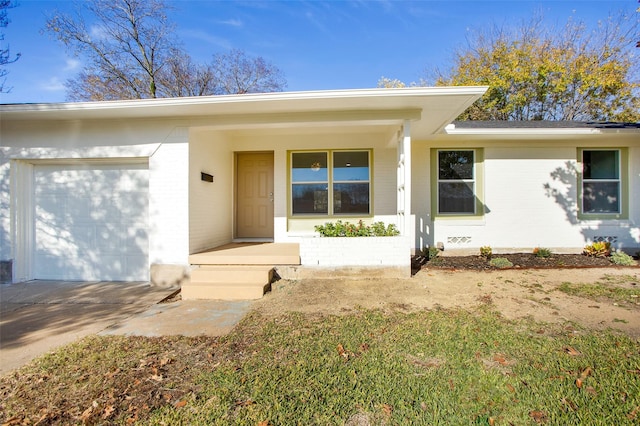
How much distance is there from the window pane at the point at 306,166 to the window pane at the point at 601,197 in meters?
6.33

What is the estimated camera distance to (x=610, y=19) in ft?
48.6

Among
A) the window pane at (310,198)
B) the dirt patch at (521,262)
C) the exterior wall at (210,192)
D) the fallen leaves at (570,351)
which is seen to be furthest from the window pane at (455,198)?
the exterior wall at (210,192)

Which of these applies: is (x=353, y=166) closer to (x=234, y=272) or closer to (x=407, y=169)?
(x=407, y=169)

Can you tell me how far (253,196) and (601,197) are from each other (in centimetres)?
834

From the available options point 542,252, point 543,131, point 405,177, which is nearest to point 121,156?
point 405,177

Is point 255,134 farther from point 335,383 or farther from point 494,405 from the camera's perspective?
point 494,405

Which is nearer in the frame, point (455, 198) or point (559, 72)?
point (455, 198)

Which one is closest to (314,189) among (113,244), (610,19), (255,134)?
(255,134)

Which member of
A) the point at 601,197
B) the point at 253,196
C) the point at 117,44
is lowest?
the point at 601,197

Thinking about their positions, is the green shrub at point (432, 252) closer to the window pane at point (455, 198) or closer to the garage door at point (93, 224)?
the window pane at point (455, 198)

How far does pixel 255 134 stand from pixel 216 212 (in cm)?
207

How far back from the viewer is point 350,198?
7047 mm

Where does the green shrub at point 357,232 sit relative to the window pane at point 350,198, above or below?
below

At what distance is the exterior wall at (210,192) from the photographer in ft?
18.2
